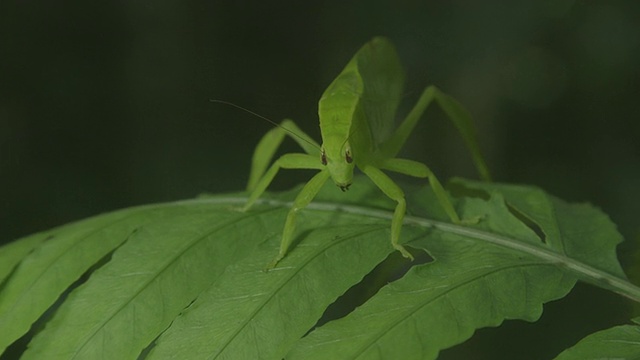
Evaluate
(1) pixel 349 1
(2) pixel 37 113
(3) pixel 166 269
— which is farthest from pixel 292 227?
(1) pixel 349 1

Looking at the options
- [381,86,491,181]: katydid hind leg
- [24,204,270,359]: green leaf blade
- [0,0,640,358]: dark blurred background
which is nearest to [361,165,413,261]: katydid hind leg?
[24,204,270,359]: green leaf blade

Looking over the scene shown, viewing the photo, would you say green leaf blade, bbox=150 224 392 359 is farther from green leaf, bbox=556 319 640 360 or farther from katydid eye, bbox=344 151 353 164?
green leaf, bbox=556 319 640 360

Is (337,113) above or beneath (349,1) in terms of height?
beneath

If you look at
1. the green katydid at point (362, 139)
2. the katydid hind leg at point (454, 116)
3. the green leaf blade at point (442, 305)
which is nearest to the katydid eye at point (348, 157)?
the green katydid at point (362, 139)

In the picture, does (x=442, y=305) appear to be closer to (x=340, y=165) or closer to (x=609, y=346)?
(x=609, y=346)

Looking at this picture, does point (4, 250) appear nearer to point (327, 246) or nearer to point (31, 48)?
point (327, 246)

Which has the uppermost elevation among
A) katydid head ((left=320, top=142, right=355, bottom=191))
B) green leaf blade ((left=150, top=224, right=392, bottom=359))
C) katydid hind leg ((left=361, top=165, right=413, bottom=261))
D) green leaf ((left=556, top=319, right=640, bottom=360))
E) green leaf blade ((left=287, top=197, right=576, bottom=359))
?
katydid head ((left=320, top=142, right=355, bottom=191))

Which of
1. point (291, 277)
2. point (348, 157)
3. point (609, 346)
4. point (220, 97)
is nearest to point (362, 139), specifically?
point (348, 157)
